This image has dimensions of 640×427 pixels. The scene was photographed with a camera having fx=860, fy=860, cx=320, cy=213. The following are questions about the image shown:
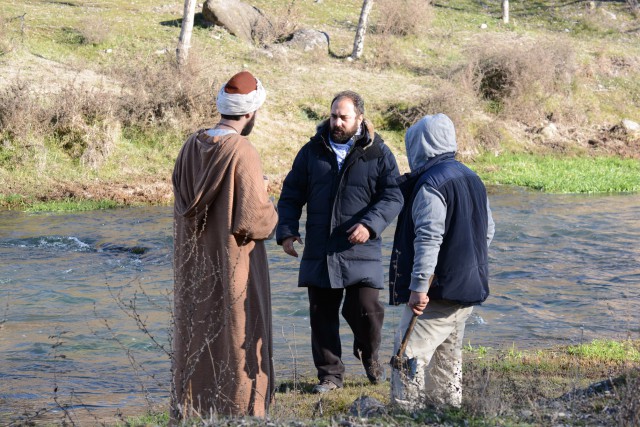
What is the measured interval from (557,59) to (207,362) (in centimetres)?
2547

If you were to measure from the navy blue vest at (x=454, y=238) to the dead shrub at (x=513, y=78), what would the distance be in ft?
69.6

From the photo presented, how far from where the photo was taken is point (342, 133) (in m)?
6.23

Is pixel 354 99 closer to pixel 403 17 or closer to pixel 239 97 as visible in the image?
pixel 239 97

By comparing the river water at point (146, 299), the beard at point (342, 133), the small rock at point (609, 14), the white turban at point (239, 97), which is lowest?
the river water at point (146, 299)

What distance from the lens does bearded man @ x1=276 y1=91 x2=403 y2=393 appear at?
6188 mm

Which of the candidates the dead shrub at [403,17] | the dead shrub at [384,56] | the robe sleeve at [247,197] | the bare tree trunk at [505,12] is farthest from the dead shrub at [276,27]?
the robe sleeve at [247,197]

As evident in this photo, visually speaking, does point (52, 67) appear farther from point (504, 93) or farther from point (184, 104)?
point (504, 93)

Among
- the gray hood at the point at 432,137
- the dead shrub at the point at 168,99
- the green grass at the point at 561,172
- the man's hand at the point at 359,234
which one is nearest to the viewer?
the gray hood at the point at 432,137

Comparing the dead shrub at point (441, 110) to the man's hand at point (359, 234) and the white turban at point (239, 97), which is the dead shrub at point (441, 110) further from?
the white turban at point (239, 97)

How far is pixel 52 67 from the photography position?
73.5 ft

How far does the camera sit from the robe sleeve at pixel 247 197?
488cm

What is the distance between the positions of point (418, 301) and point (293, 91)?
19676mm

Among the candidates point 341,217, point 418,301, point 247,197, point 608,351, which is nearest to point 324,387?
point 341,217

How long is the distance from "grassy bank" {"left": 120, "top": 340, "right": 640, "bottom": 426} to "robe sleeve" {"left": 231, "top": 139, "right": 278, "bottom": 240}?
3.52ft
